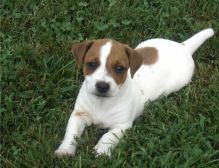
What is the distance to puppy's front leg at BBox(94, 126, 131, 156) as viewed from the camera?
17.9ft

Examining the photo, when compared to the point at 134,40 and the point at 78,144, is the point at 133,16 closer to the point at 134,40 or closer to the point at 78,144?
the point at 134,40

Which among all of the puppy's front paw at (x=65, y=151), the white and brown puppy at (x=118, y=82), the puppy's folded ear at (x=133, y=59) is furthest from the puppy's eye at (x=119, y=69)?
the puppy's front paw at (x=65, y=151)

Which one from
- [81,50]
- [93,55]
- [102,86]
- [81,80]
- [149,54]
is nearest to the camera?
[102,86]

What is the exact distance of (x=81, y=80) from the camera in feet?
21.6

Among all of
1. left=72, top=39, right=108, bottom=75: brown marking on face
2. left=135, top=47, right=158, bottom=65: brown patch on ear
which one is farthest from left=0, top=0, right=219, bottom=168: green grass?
left=72, top=39, right=108, bottom=75: brown marking on face

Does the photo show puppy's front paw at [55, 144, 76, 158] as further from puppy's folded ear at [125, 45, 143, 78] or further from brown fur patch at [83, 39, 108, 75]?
puppy's folded ear at [125, 45, 143, 78]

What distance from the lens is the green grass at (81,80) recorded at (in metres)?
5.39

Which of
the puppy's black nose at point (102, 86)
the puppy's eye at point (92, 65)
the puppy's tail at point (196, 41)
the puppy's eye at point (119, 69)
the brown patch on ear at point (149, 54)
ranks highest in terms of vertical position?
the puppy's eye at point (92, 65)

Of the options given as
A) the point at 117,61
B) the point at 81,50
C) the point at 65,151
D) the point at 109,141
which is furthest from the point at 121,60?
Answer: the point at 65,151

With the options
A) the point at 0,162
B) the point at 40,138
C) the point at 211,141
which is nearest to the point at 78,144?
the point at 40,138

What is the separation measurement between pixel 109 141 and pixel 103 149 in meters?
0.15

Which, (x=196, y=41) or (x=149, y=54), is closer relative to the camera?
(x=149, y=54)

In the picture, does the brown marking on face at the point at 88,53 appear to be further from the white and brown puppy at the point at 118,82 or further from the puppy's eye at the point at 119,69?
the puppy's eye at the point at 119,69

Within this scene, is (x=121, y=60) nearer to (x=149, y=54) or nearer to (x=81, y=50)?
(x=81, y=50)
